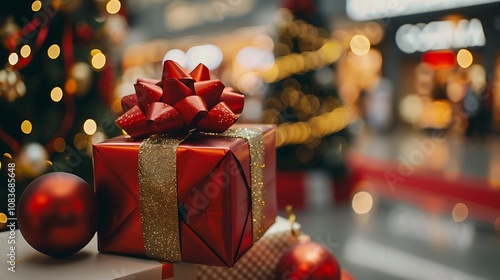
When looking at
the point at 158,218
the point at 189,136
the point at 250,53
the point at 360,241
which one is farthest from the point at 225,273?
the point at 250,53

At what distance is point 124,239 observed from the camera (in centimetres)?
132

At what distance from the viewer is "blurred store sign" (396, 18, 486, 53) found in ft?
31.9

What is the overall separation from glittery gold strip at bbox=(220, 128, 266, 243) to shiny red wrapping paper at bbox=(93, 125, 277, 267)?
27mm

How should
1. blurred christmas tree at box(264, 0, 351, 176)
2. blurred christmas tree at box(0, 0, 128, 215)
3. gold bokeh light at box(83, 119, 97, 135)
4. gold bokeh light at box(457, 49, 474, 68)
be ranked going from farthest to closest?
gold bokeh light at box(457, 49, 474, 68)
blurred christmas tree at box(264, 0, 351, 176)
gold bokeh light at box(83, 119, 97, 135)
blurred christmas tree at box(0, 0, 128, 215)

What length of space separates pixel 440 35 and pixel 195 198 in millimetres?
10580

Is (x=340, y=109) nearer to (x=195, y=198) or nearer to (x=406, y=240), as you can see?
(x=406, y=240)

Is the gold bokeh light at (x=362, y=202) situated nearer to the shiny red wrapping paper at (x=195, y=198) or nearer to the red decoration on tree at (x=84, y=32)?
the red decoration on tree at (x=84, y=32)

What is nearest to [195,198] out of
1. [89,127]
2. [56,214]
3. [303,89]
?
[56,214]

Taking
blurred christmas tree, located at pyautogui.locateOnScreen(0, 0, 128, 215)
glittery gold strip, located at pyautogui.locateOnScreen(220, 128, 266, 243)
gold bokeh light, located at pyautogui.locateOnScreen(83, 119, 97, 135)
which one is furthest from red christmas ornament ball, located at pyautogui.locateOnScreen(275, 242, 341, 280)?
gold bokeh light, located at pyautogui.locateOnScreen(83, 119, 97, 135)

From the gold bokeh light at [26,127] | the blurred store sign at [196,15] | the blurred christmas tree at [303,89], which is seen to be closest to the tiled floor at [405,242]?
the blurred christmas tree at [303,89]

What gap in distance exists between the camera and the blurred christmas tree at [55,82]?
6.77 feet

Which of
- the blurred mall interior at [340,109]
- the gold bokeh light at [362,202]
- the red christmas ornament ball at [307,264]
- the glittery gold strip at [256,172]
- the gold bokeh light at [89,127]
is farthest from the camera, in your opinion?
the gold bokeh light at [362,202]

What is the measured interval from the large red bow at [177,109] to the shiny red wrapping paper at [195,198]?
0.04 meters

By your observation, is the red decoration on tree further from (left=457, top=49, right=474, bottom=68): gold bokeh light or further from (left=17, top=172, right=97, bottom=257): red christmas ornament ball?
(left=457, top=49, right=474, bottom=68): gold bokeh light
